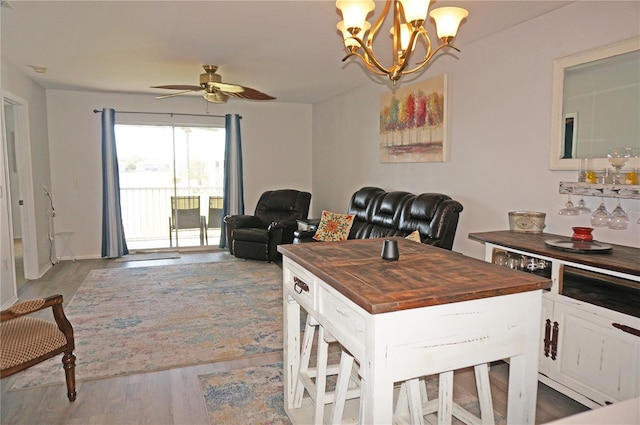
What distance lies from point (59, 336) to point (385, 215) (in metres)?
3.18

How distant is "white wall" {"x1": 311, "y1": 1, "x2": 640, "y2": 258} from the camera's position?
2.70m

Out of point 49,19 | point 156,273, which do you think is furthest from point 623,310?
point 156,273

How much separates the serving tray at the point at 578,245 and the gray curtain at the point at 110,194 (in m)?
5.85

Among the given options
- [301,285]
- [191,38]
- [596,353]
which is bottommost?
[596,353]

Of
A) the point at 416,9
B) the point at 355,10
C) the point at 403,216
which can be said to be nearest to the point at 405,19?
the point at 416,9

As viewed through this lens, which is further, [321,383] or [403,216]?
[403,216]

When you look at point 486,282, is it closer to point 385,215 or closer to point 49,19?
point 385,215

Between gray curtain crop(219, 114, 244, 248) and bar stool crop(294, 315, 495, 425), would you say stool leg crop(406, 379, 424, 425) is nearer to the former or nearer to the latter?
bar stool crop(294, 315, 495, 425)

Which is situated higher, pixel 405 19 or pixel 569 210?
pixel 405 19

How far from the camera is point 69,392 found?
2402mm

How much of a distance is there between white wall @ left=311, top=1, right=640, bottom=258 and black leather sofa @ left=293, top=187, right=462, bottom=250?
0.25 m

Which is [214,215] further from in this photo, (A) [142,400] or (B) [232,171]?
(A) [142,400]

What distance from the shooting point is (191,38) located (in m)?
3.56

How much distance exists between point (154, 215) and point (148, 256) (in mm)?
958
